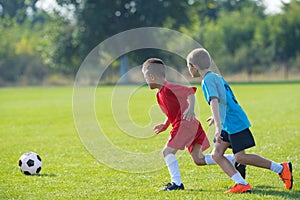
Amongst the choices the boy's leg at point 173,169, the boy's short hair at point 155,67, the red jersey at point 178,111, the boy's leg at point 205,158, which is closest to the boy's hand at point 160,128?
the red jersey at point 178,111

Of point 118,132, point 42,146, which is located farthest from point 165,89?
point 118,132

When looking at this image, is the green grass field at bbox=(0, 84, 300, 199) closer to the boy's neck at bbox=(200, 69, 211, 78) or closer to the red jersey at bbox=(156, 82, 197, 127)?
the red jersey at bbox=(156, 82, 197, 127)

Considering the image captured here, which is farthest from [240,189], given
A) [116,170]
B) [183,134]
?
[116,170]

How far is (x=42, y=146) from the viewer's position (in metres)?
11.6

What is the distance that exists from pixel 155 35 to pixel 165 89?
1750 inches

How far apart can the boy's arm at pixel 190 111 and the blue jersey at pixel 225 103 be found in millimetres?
290

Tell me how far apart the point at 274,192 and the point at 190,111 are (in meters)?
1.26

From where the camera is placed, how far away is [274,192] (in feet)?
21.4

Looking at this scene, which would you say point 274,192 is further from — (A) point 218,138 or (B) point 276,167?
(A) point 218,138

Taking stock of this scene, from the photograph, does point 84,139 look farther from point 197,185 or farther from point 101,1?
point 101,1

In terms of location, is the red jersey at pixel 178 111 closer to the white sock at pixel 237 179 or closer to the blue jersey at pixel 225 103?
the blue jersey at pixel 225 103

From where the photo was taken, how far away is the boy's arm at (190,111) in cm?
658

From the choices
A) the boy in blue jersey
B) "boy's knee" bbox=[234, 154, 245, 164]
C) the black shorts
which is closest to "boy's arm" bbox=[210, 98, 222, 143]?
the boy in blue jersey

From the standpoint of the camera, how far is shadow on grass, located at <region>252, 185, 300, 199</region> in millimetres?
6293
